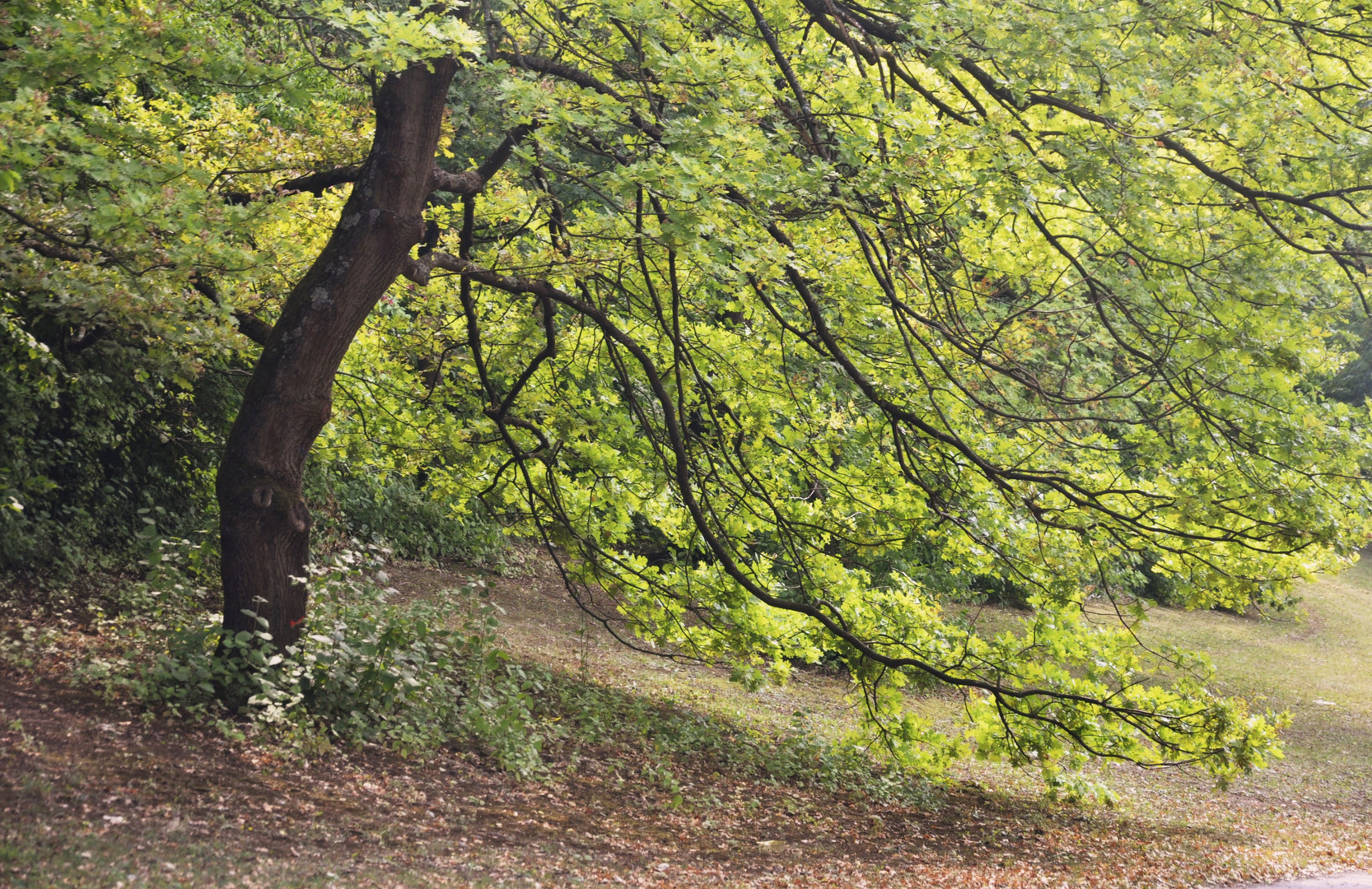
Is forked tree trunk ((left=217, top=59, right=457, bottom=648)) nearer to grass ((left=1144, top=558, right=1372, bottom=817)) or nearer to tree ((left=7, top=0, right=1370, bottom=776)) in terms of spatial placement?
tree ((left=7, top=0, right=1370, bottom=776))

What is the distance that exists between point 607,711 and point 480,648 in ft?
8.20

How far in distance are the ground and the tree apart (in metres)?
0.94

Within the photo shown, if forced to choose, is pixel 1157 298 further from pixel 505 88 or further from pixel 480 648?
pixel 480 648

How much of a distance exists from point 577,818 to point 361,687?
1.57 metres

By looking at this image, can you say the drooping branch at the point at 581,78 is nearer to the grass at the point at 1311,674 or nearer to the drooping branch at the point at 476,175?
the drooping branch at the point at 476,175

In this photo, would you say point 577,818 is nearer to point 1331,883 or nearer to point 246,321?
point 246,321

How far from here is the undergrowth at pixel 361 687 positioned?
5793 millimetres

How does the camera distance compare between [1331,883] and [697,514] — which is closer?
[697,514]

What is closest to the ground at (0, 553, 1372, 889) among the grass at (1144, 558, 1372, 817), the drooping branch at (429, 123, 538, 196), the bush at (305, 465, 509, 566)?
the grass at (1144, 558, 1372, 817)

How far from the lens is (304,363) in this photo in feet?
20.6

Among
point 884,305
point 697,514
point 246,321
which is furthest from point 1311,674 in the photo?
point 246,321

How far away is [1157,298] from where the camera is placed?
628cm

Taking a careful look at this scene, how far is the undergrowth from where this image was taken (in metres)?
5.79

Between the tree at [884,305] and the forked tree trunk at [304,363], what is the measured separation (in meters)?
0.02
